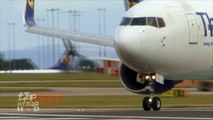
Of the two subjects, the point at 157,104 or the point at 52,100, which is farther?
the point at 52,100

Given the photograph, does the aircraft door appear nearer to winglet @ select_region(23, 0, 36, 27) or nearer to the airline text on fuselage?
the airline text on fuselage

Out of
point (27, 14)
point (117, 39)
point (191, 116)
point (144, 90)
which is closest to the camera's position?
point (191, 116)

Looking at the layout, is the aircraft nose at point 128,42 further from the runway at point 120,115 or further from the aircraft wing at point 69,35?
the aircraft wing at point 69,35

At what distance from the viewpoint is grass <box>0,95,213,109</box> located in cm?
4300

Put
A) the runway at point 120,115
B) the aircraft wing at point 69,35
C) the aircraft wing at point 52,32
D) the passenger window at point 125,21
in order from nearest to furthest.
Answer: the runway at point 120,115 → the passenger window at point 125,21 → the aircraft wing at point 69,35 → the aircraft wing at point 52,32

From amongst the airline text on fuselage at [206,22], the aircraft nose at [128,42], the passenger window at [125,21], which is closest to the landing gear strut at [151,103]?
the aircraft nose at [128,42]

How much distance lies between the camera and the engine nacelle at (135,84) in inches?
1476

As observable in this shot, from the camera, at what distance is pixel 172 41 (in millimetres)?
35906

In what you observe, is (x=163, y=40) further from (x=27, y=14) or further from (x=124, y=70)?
(x=27, y=14)

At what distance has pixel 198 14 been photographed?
3722cm

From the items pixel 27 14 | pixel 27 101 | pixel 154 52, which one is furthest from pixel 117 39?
pixel 27 14

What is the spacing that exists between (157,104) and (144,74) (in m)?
1.34

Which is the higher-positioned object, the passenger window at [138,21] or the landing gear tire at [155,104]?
the passenger window at [138,21]

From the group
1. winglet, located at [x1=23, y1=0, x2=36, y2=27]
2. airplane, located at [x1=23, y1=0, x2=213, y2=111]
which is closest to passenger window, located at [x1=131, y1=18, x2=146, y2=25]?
airplane, located at [x1=23, y1=0, x2=213, y2=111]
